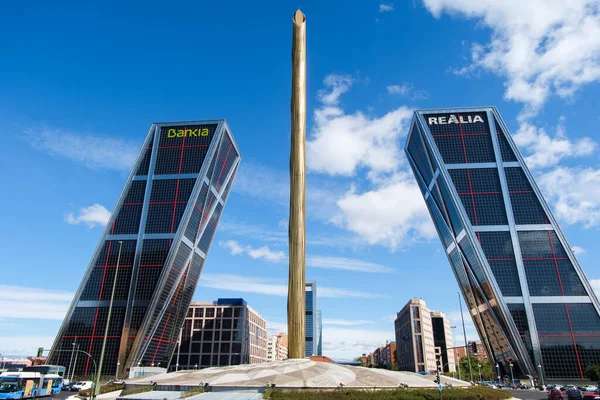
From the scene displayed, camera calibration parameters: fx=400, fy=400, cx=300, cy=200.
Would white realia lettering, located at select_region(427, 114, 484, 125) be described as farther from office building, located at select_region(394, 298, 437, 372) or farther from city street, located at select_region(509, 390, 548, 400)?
office building, located at select_region(394, 298, 437, 372)

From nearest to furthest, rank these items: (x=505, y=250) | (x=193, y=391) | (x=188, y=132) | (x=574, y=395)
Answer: (x=193, y=391) < (x=574, y=395) < (x=505, y=250) < (x=188, y=132)

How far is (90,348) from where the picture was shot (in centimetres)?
7812

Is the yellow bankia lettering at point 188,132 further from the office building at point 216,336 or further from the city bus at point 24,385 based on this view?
the city bus at point 24,385

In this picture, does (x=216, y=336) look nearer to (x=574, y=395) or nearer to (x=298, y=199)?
(x=298, y=199)

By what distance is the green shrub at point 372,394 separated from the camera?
2870 cm

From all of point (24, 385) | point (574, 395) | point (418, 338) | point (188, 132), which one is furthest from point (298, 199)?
point (418, 338)

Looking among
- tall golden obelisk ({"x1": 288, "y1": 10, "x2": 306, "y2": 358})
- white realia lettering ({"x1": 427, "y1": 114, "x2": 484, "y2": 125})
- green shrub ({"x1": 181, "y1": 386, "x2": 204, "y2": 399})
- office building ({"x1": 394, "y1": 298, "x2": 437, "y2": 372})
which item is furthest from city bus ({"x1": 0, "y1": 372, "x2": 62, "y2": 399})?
office building ({"x1": 394, "y1": 298, "x2": 437, "y2": 372})

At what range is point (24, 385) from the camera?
38.4 metres

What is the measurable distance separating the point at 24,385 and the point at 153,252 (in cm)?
4602

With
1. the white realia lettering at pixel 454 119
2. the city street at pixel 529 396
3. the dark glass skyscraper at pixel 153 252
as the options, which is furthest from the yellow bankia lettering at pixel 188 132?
the city street at pixel 529 396

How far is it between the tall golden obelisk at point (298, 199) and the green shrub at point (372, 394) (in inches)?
535

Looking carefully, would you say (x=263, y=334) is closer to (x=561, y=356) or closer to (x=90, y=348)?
(x=90, y=348)

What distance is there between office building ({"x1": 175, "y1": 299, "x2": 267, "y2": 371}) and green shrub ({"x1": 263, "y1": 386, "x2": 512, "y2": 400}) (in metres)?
99.2

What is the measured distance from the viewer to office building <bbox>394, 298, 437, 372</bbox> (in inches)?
5221
